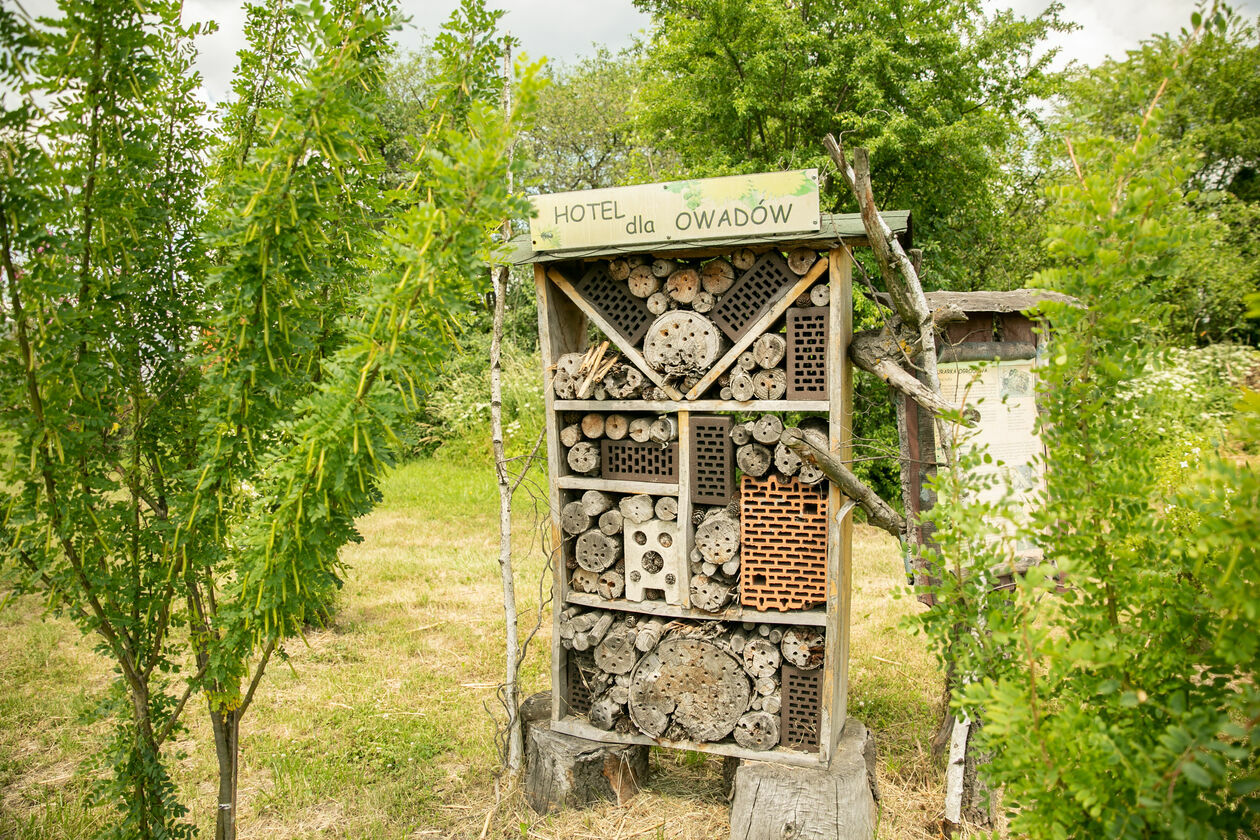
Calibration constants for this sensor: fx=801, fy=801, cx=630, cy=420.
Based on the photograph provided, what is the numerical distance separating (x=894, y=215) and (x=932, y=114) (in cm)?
686

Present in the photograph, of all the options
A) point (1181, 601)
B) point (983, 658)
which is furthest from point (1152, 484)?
point (983, 658)

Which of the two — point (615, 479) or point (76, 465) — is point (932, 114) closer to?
point (615, 479)

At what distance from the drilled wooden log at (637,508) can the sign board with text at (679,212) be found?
119 centimetres

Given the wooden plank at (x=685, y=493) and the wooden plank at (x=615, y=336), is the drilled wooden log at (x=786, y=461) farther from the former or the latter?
the wooden plank at (x=615, y=336)

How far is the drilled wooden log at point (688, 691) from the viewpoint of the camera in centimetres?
363

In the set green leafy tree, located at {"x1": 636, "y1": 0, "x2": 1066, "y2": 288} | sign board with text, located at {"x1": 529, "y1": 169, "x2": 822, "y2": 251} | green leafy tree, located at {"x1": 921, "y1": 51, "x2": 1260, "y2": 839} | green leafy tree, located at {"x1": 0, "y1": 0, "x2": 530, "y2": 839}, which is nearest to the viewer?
green leafy tree, located at {"x1": 921, "y1": 51, "x2": 1260, "y2": 839}

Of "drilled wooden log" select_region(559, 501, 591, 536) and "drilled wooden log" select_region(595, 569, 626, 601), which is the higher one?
"drilled wooden log" select_region(559, 501, 591, 536)

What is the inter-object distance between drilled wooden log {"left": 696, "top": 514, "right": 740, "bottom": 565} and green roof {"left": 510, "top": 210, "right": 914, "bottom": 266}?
47.9 inches

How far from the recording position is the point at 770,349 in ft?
11.6

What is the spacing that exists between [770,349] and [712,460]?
57cm

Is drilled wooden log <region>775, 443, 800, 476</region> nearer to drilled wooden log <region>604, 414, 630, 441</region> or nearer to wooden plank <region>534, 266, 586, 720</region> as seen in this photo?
drilled wooden log <region>604, 414, 630, 441</region>

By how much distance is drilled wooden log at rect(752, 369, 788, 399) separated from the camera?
354 centimetres

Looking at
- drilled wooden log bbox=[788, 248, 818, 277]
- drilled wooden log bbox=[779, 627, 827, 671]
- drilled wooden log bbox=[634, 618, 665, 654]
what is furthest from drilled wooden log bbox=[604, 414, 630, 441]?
drilled wooden log bbox=[779, 627, 827, 671]

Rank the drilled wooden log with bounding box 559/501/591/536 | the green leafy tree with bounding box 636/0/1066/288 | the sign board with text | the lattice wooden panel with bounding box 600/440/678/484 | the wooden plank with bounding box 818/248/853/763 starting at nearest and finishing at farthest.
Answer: the sign board with text, the wooden plank with bounding box 818/248/853/763, the lattice wooden panel with bounding box 600/440/678/484, the drilled wooden log with bounding box 559/501/591/536, the green leafy tree with bounding box 636/0/1066/288
